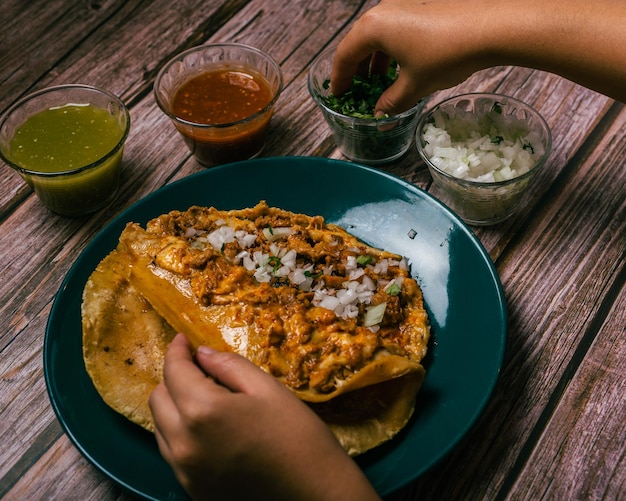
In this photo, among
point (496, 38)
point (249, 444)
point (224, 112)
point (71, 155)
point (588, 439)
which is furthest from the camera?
point (224, 112)

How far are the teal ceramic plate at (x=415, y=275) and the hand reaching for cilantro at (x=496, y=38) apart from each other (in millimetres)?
479

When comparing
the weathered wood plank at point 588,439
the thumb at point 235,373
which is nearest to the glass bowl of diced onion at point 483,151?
the weathered wood plank at point 588,439

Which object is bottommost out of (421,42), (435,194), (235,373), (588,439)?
(588,439)

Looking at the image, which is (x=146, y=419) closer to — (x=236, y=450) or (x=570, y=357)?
(x=236, y=450)

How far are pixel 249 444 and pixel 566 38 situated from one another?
172cm

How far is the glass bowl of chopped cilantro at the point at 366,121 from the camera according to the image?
9.31 feet

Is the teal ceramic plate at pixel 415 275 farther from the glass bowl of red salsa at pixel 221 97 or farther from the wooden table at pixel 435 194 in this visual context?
the glass bowl of red salsa at pixel 221 97

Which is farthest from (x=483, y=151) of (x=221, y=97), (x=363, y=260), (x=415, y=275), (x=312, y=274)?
(x=221, y=97)

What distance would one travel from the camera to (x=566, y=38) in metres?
2.28

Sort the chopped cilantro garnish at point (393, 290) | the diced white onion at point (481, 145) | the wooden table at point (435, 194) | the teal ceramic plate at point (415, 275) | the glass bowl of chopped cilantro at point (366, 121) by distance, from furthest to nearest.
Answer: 1. the glass bowl of chopped cilantro at point (366, 121)
2. the diced white onion at point (481, 145)
3. the chopped cilantro garnish at point (393, 290)
4. the wooden table at point (435, 194)
5. the teal ceramic plate at point (415, 275)

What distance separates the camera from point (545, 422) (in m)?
2.26

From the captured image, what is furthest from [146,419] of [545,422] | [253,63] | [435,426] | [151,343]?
[253,63]

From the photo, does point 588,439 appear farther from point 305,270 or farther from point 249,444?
point 249,444

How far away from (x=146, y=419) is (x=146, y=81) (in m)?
1.98
